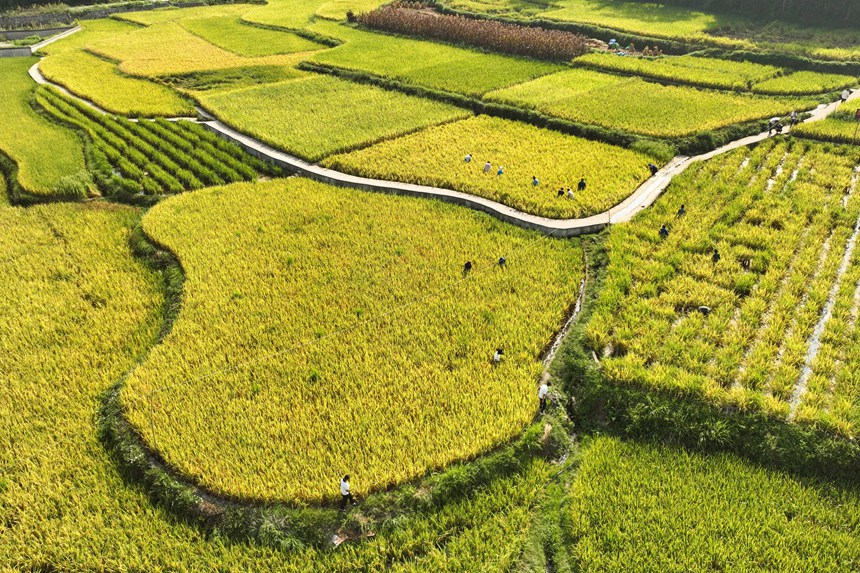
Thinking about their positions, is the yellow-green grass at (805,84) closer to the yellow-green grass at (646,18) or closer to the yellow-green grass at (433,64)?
the yellow-green grass at (646,18)

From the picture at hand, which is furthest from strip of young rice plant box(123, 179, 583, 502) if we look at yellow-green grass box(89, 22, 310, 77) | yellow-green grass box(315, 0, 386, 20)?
yellow-green grass box(315, 0, 386, 20)

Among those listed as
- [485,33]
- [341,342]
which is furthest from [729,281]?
[485,33]

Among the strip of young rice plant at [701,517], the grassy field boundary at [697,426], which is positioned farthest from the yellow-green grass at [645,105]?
the strip of young rice plant at [701,517]

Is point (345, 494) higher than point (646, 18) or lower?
lower

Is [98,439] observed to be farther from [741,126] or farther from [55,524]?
[741,126]

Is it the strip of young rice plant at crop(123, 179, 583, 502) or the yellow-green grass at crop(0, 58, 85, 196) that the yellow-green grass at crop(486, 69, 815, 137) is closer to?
the strip of young rice plant at crop(123, 179, 583, 502)

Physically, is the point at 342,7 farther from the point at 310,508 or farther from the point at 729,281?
the point at 310,508

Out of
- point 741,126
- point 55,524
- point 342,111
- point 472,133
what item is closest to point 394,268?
point 55,524
